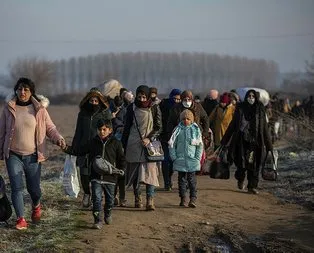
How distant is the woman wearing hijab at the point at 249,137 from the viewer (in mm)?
10883

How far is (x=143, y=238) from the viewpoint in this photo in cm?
751

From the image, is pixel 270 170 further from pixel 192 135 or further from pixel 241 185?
pixel 192 135

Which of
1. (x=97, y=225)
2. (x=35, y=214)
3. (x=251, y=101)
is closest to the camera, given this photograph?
(x=97, y=225)

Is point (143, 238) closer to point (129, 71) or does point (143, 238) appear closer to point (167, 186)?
point (167, 186)

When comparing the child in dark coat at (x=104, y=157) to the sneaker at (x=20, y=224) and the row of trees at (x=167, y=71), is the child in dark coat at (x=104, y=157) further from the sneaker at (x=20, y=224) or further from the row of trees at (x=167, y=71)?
the row of trees at (x=167, y=71)

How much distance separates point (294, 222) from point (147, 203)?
215cm

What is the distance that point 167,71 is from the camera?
13700 cm

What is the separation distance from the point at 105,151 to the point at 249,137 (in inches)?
150

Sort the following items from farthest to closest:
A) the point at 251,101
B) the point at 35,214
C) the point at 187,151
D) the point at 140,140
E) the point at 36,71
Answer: the point at 36,71 → the point at 251,101 → the point at 187,151 → the point at 140,140 → the point at 35,214

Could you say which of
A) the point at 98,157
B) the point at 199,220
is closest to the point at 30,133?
the point at 98,157

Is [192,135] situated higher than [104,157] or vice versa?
[192,135]

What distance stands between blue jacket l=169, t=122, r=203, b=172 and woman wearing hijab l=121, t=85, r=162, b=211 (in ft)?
1.47

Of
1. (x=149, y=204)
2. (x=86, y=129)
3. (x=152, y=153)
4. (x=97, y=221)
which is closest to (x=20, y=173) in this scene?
(x=97, y=221)

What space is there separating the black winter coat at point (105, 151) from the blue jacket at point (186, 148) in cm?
161
